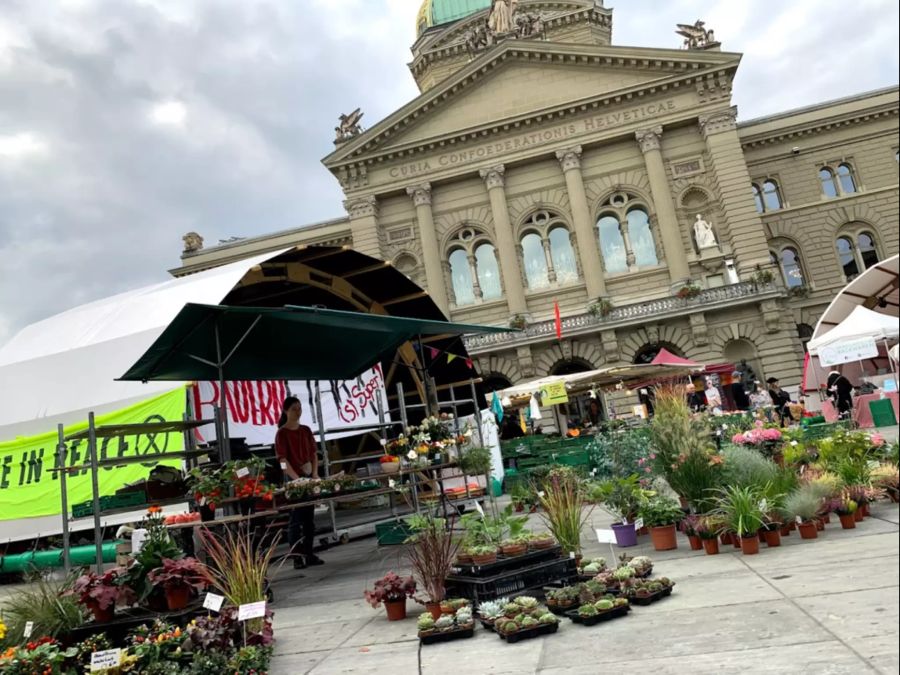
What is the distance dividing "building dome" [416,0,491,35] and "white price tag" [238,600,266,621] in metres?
54.7

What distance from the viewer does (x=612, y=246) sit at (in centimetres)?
3528

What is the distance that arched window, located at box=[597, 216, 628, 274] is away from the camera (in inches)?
1380

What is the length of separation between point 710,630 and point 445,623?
5.66ft

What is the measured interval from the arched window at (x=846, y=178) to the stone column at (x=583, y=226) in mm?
14118

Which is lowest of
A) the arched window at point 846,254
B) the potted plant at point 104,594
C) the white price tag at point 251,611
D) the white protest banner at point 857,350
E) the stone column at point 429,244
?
the white price tag at point 251,611

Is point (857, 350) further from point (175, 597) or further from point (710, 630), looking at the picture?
point (175, 597)

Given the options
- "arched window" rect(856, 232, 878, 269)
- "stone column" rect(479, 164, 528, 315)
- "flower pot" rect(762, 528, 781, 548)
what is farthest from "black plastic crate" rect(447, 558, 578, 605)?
"arched window" rect(856, 232, 878, 269)

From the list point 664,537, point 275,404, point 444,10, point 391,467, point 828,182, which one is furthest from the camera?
point 444,10

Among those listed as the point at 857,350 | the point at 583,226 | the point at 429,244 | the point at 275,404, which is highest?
the point at 429,244

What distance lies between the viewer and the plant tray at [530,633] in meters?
4.46

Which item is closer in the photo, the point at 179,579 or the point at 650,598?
the point at 650,598

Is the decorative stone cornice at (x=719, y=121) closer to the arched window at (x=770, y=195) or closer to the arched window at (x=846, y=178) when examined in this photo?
the arched window at (x=770, y=195)

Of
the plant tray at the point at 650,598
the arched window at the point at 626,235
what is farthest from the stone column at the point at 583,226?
the plant tray at the point at 650,598

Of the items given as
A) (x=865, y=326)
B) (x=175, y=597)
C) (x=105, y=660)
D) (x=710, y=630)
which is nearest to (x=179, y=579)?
(x=175, y=597)
